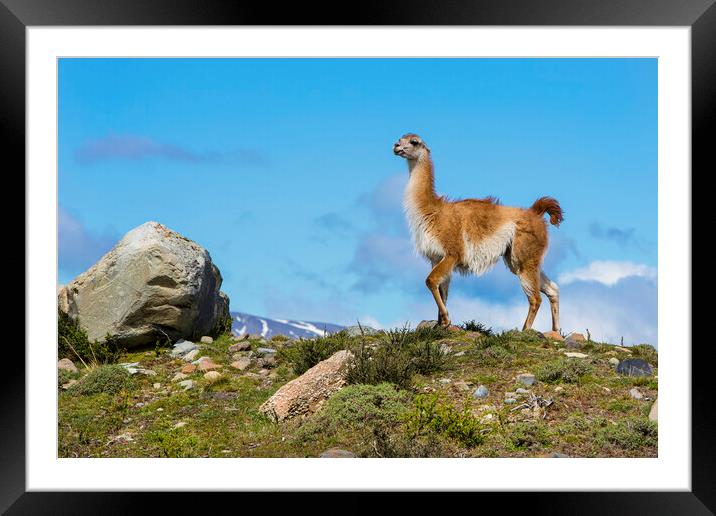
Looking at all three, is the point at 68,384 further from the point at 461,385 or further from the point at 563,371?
the point at 563,371

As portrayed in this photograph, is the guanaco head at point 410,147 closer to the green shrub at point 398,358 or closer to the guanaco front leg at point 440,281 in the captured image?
the guanaco front leg at point 440,281

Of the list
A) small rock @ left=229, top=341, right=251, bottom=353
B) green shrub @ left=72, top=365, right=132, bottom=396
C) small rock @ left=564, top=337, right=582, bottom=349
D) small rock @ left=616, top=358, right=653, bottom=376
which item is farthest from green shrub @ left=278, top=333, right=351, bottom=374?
small rock @ left=616, top=358, right=653, bottom=376

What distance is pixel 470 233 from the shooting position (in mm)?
15031

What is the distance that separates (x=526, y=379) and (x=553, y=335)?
3067 millimetres

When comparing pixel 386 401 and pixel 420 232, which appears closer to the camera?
pixel 386 401

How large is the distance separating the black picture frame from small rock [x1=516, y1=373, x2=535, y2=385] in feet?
11.4

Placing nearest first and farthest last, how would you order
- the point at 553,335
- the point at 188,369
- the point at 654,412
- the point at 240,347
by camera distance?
the point at 654,412, the point at 188,369, the point at 553,335, the point at 240,347

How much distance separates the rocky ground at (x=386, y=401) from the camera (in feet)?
33.2

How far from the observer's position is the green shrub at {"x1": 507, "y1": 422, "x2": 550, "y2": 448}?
10016 mm
